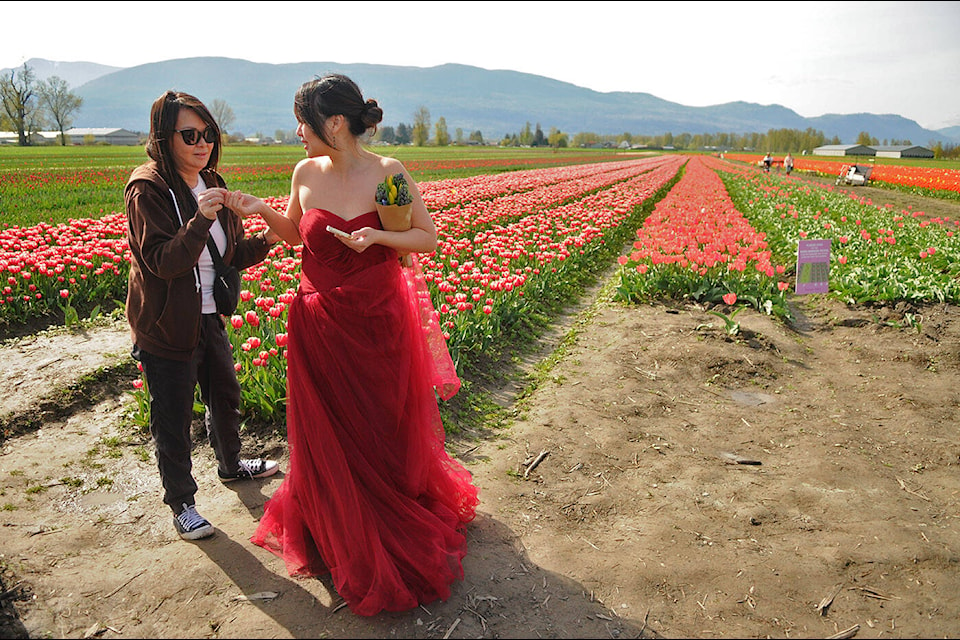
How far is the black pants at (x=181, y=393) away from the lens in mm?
3365

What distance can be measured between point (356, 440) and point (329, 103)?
5.38 feet

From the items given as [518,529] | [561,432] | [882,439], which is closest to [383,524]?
[518,529]

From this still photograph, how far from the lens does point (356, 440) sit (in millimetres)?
3158

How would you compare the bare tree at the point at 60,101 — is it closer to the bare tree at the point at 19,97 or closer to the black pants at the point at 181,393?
the bare tree at the point at 19,97

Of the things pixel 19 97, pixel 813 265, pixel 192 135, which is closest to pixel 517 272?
pixel 813 265

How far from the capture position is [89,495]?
13.2 ft

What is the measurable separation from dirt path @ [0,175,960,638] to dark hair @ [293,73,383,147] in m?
2.25

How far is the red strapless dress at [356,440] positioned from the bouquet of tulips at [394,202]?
0.08m

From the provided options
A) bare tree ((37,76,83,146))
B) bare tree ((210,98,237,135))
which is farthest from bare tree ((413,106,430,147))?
bare tree ((37,76,83,146))

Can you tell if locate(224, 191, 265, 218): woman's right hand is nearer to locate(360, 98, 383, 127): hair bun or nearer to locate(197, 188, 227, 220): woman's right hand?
locate(197, 188, 227, 220): woman's right hand

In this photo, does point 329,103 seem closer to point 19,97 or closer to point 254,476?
point 254,476

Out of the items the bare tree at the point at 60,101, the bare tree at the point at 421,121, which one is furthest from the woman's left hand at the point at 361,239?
the bare tree at the point at 60,101

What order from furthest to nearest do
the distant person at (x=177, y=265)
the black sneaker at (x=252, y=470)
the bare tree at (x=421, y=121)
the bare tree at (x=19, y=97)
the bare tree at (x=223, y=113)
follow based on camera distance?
the bare tree at (x=223, y=113), the bare tree at (x=421, y=121), the bare tree at (x=19, y=97), the black sneaker at (x=252, y=470), the distant person at (x=177, y=265)

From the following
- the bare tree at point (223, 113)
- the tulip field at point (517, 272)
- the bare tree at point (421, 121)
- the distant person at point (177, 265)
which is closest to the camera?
the distant person at point (177, 265)
